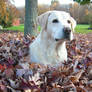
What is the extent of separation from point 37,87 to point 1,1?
17647 millimetres

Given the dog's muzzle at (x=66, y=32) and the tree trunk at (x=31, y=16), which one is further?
the tree trunk at (x=31, y=16)

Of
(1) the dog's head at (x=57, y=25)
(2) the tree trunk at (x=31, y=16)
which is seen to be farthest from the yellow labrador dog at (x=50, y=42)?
(2) the tree trunk at (x=31, y=16)

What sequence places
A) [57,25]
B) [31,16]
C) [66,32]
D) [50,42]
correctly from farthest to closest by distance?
[31,16], [50,42], [57,25], [66,32]

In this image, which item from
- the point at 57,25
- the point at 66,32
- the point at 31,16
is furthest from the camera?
the point at 31,16

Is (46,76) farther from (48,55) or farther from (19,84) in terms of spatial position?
(48,55)

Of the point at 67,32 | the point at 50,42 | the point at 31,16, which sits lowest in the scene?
the point at 50,42

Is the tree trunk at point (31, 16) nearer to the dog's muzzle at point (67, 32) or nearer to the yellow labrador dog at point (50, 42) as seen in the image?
the yellow labrador dog at point (50, 42)

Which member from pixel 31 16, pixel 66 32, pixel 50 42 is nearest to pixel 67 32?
pixel 66 32

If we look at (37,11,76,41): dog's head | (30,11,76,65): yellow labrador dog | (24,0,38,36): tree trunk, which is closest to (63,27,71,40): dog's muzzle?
(37,11,76,41): dog's head

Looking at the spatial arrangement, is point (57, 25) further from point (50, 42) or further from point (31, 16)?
point (31, 16)

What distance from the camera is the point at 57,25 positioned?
3031 mm

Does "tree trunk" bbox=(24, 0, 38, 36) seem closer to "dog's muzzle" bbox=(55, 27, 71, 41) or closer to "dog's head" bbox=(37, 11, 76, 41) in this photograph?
"dog's head" bbox=(37, 11, 76, 41)

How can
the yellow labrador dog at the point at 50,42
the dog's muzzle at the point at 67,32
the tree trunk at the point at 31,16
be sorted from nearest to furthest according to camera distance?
1. the dog's muzzle at the point at 67,32
2. the yellow labrador dog at the point at 50,42
3. the tree trunk at the point at 31,16

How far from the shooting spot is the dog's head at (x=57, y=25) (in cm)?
291
